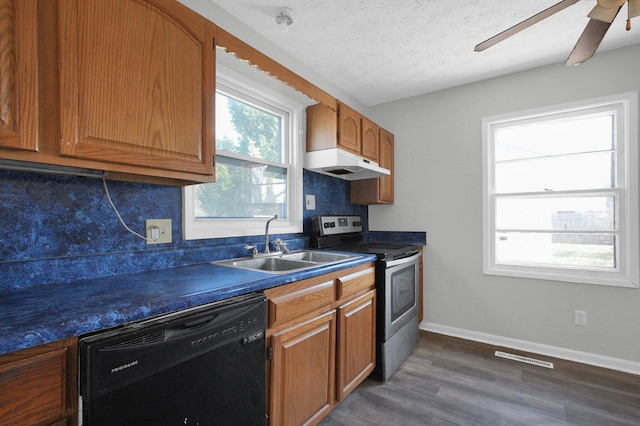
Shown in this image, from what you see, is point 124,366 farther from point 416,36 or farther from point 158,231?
point 416,36

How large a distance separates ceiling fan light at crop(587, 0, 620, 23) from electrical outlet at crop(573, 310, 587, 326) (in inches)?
87.1

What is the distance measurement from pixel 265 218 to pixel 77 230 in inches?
47.7

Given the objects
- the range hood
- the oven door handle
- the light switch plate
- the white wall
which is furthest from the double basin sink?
the white wall

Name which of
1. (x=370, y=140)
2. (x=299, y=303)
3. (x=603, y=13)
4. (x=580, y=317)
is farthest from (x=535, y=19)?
(x=580, y=317)

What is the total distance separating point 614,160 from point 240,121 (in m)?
2.99

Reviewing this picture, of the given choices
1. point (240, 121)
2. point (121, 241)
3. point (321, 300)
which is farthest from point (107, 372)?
point (240, 121)

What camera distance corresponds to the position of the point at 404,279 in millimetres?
2443

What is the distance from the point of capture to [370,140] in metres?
2.91

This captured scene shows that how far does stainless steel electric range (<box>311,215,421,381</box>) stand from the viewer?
7.09 ft

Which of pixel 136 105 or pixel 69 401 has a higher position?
A: pixel 136 105

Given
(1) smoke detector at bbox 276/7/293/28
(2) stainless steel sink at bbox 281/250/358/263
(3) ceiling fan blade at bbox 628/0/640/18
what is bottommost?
(2) stainless steel sink at bbox 281/250/358/263

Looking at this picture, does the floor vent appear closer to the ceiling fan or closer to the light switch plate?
the light switch plate

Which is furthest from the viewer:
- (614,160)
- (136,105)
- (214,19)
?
(614,160)

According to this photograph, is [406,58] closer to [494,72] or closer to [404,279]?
[494,72]
